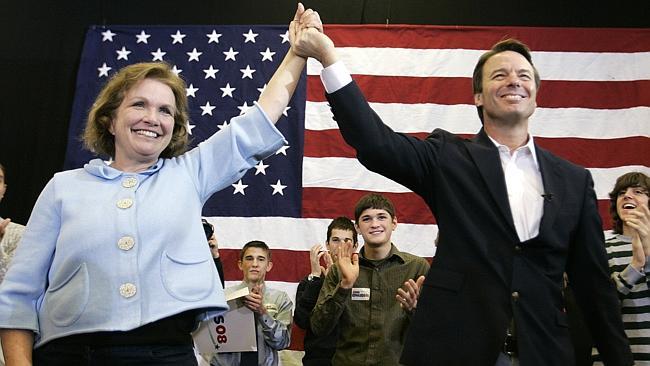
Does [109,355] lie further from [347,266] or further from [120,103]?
[347,266]

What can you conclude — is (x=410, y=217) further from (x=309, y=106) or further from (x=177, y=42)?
(x=177, y=42)

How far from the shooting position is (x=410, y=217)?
16.4ft

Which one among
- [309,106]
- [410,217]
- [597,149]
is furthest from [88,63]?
[597,149]

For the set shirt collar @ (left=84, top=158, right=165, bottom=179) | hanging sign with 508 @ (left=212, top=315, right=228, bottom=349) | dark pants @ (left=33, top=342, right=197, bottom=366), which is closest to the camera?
dark pants @ (left=33, top=342, right=197, bottom=366)

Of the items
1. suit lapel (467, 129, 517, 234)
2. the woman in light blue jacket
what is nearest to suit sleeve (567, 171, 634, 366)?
suit lapel (467, 129, 517, 234)

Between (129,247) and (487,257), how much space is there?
0.89 meters

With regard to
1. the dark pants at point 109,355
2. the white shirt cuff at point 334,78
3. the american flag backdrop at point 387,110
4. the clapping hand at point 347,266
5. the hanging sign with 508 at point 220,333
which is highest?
the american flag backdrop at point 387,110

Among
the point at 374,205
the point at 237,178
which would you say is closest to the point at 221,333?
the point at 374,205

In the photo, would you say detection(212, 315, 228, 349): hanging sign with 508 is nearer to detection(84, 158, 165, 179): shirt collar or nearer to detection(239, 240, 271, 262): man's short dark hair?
detection(239, 240, 271, 262): man's short dark hair

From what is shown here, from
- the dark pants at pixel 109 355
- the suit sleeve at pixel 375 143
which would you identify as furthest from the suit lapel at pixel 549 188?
the dark pants at pixel 109 355

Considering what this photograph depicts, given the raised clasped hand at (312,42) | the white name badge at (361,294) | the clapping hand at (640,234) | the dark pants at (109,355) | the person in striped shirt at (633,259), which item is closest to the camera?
the dark pants at (109,355)

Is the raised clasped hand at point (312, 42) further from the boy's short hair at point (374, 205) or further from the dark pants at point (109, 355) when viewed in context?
the boy's short hair at point (374, 205)

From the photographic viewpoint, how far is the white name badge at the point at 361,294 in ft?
12.0

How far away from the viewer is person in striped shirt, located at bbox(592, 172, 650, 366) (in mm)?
3004
